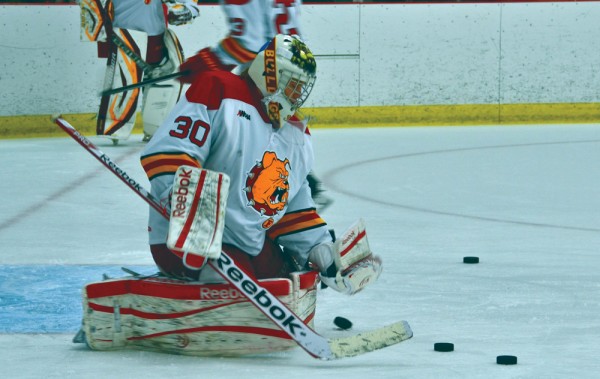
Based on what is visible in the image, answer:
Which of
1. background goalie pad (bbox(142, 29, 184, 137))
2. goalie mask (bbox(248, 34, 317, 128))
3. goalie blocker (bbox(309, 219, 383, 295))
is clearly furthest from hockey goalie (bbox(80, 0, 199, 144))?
goalie mask (bbox(248, 34, 317, 128))

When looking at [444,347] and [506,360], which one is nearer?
[506,360]

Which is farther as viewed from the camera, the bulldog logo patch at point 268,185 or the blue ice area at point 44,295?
the blue ice area at point 44,295

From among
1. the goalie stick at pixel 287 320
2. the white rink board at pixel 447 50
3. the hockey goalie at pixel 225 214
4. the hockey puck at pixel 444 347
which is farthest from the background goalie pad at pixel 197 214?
the white rink board at pixel 447 50

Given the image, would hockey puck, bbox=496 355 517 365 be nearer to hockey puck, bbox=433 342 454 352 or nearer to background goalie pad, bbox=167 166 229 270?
hockey puck, bbox=433 342 454 352

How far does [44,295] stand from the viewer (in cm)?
352

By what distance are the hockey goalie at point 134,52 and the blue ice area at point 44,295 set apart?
3.69 meters

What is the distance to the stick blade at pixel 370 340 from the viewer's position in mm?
2822

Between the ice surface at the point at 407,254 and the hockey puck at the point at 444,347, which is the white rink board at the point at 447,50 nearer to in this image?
the ice surface at the point at 407,254

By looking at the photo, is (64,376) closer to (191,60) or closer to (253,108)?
(253,108)

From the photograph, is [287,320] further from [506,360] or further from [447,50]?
[447,50]

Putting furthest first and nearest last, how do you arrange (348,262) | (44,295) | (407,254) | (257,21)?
(257,21) → (407,254) → (44,295) → (348,262)

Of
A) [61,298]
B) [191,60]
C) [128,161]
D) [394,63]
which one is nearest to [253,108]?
[61,298]

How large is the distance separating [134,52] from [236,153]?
5.08 m

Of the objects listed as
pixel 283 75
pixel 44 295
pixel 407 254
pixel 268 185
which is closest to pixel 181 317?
pixel 268 185
